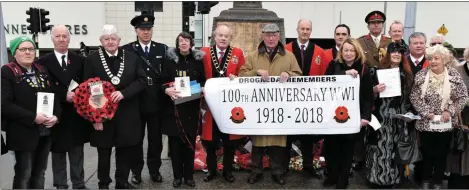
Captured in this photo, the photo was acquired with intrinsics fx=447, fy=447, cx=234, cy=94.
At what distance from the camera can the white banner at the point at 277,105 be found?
193 inches

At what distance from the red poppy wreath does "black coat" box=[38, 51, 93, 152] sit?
0.22 m

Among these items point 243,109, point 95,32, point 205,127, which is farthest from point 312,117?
point 95,32

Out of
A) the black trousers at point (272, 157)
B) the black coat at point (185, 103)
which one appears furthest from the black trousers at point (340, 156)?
the black coat at point (185, 103)

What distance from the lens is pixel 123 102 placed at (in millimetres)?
4598

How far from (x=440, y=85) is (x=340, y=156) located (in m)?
1.28

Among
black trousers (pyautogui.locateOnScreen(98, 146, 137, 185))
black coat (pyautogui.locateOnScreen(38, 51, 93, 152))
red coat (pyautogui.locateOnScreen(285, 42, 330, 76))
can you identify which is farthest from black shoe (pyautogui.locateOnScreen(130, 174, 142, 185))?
red coat (pyautogui.locateOnScreen(285, 42, 330, 76))

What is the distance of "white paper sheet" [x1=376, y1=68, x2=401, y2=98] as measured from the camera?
473 cm

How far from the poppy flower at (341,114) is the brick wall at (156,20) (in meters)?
16.4

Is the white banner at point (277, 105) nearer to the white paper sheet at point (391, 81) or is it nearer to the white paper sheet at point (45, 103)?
the white paper sheet at point (391, 81)

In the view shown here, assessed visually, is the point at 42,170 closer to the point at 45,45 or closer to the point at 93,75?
the point at 93,75

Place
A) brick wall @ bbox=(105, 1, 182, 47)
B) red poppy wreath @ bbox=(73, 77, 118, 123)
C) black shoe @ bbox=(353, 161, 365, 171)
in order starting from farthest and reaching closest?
brick wall @ bbox=(105, 1, 182, 47) < black shoe @ bbox=(353, 161, 365, 171) < red poppy wreath @ bbox=(73, 77, 118, 123)

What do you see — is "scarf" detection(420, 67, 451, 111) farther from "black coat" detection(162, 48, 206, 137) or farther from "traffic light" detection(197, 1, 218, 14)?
"traffic light" detection(197, 1, 218, 14)

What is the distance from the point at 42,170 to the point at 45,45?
16531 mm

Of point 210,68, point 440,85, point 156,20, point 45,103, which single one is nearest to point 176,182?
point 210,68
